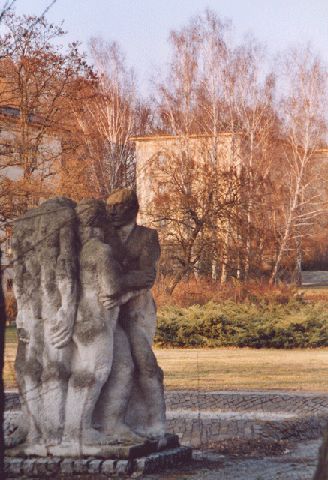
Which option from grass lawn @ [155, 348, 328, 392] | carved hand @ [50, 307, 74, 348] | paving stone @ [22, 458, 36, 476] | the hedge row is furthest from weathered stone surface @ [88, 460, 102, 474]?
A: the hedge row

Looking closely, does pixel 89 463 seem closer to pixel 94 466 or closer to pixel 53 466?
pixel 94 466

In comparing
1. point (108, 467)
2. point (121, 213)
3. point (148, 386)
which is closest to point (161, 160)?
point (121, 213)

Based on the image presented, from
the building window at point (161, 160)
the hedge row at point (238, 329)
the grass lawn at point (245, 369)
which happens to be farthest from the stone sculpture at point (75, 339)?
the building window at point (161, 160)

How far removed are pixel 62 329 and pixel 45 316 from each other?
0.80 feet

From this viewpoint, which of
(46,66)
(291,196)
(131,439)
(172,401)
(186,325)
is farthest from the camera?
(291,196)

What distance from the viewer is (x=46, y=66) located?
125 ft

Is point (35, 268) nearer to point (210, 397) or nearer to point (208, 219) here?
point (210, 397)

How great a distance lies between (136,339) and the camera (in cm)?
1048

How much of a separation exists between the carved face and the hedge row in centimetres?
1758

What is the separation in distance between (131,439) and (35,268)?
1.78 metres

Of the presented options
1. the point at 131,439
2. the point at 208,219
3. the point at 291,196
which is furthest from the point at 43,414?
the point at 291,196

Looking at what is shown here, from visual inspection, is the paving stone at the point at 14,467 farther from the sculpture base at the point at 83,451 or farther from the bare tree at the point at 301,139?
the bare tree at the point at 301,139

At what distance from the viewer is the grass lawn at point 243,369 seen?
18891 millimetres

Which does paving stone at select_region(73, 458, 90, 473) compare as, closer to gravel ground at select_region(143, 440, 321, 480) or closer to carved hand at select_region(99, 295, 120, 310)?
gravel ground at select_region(143, 440, 321, 480)
